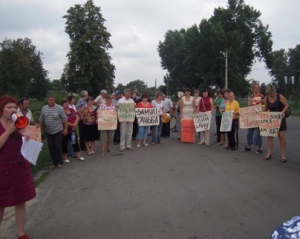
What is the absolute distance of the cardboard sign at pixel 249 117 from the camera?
400 inches

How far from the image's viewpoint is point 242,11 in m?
55.5

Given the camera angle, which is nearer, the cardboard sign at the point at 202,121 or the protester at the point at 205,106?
the cardboard sign at the point at 202,121

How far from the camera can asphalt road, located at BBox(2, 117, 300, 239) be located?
4664 millimetres

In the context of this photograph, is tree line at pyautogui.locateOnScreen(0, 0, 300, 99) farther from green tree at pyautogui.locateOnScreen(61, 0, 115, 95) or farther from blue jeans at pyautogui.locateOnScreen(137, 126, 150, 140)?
blue jeans at pyautogui.locateOnScreen(137, 126, 150, 140)

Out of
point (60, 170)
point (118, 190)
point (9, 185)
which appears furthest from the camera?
point (60, 170)

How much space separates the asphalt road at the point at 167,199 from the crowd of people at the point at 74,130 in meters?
0.66

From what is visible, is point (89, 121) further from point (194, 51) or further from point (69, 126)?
point (194, 51)

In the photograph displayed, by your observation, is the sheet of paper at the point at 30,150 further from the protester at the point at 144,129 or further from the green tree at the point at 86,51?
the green tree at the point at 86,51

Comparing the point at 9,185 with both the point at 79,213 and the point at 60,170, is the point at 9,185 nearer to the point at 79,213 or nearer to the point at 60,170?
the point at 79,213

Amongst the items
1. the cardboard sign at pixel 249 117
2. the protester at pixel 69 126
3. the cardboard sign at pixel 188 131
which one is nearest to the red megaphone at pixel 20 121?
the protester at pixel 69 126

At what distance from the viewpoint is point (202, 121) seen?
12.3m

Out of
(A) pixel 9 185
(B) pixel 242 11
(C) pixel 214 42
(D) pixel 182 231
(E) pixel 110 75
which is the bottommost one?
(D) pixel 182 231

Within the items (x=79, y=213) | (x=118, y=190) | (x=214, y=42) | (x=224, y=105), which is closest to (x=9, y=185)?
(x=79, y=213)

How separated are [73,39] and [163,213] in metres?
52.0
